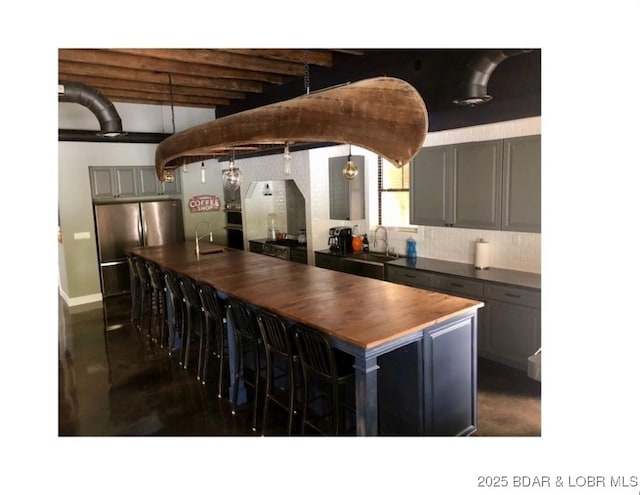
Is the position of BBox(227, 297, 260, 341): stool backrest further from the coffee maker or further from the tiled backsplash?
the coffee maker

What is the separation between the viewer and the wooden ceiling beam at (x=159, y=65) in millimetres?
3435

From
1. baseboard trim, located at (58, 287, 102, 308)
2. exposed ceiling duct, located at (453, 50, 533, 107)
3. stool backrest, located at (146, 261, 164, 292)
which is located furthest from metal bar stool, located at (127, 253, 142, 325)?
exposed ceiling duct, located at (453, 50, 533, 107)

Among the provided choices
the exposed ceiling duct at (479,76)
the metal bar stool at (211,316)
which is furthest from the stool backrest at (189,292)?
the exposed ceiling duct at (479,76)

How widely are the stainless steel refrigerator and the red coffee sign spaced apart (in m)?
0.40

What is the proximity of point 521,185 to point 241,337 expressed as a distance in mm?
2497

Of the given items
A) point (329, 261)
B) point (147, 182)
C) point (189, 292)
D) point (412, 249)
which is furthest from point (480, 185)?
point (147, 182)

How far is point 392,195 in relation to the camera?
5305 millimetres

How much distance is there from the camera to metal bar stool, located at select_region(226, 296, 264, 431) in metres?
2.92

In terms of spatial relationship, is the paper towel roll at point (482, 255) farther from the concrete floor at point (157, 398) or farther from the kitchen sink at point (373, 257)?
the kitchen sink at point (373, 257)

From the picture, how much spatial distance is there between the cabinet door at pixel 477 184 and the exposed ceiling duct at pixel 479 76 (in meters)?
0.75
